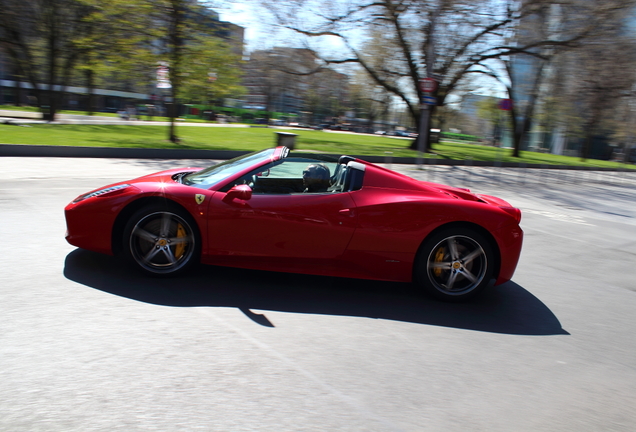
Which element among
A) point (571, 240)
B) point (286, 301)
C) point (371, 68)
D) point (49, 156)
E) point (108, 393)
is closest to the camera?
point (108, 393)

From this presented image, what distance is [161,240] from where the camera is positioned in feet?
15.3

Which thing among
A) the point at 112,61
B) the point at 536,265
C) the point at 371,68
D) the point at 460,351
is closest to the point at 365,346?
the point at 460,351

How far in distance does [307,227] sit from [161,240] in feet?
4.11

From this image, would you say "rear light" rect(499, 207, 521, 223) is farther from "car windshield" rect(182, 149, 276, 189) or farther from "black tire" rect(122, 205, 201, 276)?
"black tire" rect(122, 205, 201, 276)

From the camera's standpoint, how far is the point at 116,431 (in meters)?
2.50

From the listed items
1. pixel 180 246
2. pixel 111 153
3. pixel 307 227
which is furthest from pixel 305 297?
pixel 111 153

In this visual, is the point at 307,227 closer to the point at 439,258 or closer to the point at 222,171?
the point at 222,171

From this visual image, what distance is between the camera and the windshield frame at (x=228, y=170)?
4.81 metres

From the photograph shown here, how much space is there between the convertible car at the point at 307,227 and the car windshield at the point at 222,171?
26mm

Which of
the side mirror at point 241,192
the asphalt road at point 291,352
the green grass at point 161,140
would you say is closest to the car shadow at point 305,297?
the asphalt road at point 291,352

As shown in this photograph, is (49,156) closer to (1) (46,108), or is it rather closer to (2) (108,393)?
(2) (108,393)

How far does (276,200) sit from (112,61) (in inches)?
733

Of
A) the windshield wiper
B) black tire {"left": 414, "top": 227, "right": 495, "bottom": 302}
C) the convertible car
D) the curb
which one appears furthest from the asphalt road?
the curb

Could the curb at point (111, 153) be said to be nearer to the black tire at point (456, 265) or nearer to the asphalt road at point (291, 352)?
the asphalt road at point (291, 352)
